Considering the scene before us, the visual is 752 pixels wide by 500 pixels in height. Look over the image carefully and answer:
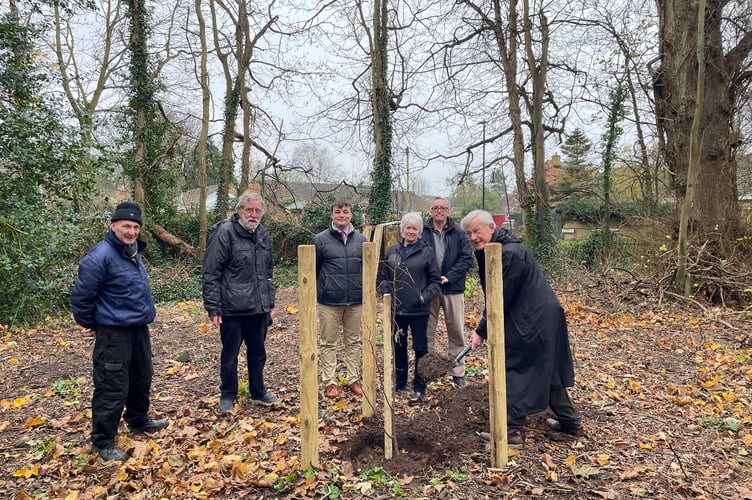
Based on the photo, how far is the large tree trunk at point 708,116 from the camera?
910 cm

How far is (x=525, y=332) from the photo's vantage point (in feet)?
12.0

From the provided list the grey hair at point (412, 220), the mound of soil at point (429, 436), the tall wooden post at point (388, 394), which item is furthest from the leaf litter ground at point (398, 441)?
the grey hair at point (412, 220)

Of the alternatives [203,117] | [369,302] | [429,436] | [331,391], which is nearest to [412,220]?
[369,302]

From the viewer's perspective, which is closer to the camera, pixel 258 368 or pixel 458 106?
pixel 258 368

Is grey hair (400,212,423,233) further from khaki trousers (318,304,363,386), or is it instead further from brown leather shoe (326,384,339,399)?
brown leather shoe (326,384,339,399)

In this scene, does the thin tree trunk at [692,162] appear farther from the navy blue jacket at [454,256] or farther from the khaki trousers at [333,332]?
the khaki trousers at [333,332]

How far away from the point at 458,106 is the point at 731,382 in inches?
470

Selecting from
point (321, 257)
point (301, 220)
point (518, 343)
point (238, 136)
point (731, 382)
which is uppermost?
point (238, 136)

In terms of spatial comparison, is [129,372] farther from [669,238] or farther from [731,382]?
[669,238]

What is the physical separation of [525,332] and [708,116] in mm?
8594

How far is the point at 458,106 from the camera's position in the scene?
1545 cm

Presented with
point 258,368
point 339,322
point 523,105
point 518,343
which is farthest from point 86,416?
point 523,105

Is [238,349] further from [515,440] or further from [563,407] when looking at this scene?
[563,407]

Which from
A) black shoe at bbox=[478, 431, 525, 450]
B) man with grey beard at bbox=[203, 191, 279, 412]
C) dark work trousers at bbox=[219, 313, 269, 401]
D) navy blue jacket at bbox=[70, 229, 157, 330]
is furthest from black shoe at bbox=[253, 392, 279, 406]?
black shoe at bbox=[478, 431, 525, 450]
